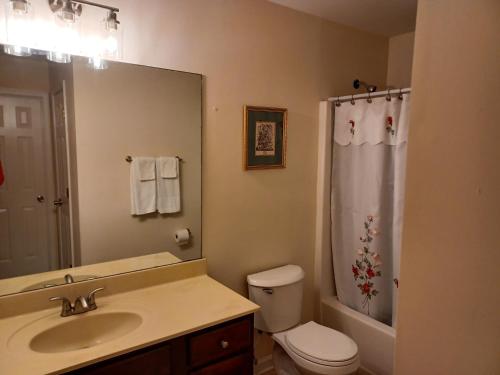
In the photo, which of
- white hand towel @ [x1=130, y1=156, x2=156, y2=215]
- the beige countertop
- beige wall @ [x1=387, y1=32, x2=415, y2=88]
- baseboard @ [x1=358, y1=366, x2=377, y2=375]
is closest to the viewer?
the beige countertop

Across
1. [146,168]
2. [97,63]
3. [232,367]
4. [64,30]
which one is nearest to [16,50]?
[64,30]

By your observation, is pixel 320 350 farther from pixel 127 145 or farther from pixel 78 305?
pixel 127 145

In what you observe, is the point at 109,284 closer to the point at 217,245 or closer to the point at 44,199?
the point at 44,199

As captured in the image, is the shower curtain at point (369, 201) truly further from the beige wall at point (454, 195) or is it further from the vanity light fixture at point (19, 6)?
the vanity light fixture at point (19, 6)

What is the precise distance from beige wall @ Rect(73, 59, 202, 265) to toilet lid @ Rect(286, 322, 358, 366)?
2.49 feet

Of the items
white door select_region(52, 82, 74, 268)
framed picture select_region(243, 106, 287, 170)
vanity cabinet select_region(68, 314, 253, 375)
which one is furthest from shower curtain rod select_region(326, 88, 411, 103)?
white door select_region(52, 82, 74, 268)

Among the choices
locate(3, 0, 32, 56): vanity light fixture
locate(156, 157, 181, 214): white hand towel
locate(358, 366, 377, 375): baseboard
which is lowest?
locate(358, 366, 377, 375): baseboard

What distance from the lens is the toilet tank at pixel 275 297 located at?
85.8 inches

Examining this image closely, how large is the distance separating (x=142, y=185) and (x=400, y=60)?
2.18 metres

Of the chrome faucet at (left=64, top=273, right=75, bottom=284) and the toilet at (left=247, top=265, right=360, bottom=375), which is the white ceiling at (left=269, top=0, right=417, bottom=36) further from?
the chrome faucet at (left=64, top=273, right=75, bottom=284)

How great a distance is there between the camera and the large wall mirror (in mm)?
1536

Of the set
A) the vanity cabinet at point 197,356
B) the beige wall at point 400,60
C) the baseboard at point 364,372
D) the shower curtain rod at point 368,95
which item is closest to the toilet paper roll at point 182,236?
the vanity cabinet at point 197,356

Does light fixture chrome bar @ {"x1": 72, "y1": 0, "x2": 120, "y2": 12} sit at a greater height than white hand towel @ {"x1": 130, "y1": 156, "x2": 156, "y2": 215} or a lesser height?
greater

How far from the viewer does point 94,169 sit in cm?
172
